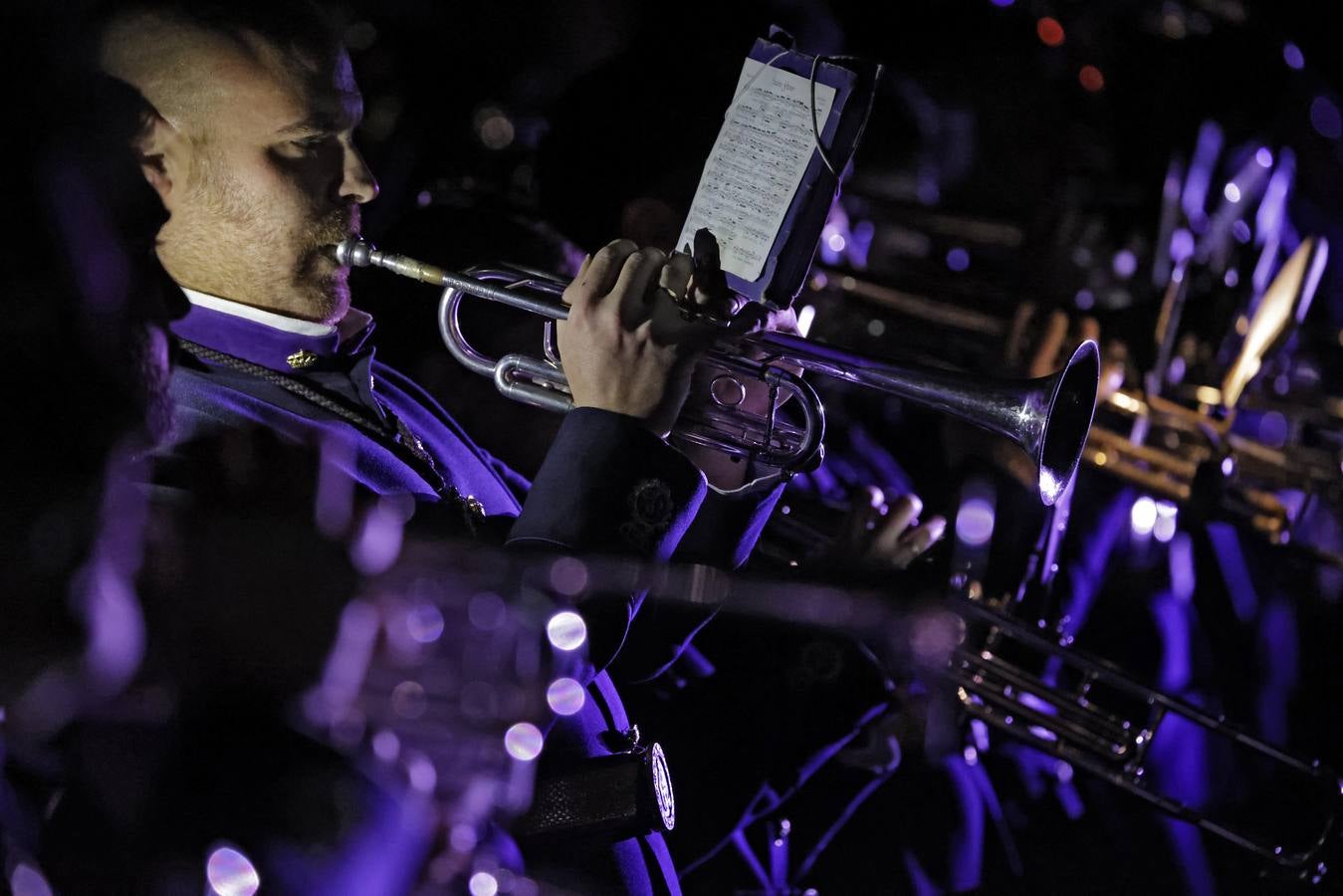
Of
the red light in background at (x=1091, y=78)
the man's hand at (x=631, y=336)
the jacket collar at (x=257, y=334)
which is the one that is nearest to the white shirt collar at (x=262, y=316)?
the jacket collar at (x=257, y=334)

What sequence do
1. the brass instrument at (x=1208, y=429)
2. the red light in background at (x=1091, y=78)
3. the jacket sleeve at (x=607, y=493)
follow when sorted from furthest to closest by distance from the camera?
the red light in background at (x=1091, y=78) < the brass instrument at (x=1208, y=429) < the jacket sleeve at (x=607, y=493)

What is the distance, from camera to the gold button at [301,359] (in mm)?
1680

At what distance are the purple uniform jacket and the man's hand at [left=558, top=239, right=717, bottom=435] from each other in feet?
0.16

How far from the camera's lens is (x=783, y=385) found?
191cm

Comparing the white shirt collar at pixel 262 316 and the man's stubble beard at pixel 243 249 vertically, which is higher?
the man's stubble beard at pixel 243 249

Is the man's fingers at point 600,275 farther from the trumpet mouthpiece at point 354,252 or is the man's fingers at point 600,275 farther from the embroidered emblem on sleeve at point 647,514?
the trumpet mouthpiece at point 354,252

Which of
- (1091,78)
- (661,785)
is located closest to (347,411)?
(661,785)

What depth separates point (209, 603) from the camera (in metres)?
1.30

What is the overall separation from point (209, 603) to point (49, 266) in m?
0.49

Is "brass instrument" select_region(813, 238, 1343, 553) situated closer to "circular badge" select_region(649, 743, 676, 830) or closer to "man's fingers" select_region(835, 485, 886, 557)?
"man's fingers" select_region(835, 485, 886, 557)

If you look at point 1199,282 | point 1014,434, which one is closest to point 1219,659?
point 1199,282

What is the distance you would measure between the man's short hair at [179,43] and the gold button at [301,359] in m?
0.37

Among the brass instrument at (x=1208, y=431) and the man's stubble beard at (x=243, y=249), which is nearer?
the man's stubble beard at (x=243, y=249)

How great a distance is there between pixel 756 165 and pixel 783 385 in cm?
40
